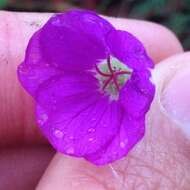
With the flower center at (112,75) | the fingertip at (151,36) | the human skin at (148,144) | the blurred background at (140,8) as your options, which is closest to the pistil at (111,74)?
the flower center at (112,75)

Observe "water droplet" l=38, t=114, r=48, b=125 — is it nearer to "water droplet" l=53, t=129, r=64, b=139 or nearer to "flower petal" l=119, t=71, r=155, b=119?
"water droplet" l=53, t=129, r=64, b=139

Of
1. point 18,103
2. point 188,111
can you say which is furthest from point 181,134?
point 18,103

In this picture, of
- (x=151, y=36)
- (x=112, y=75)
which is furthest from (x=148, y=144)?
(x=151, y=36)

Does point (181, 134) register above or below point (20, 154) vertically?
above

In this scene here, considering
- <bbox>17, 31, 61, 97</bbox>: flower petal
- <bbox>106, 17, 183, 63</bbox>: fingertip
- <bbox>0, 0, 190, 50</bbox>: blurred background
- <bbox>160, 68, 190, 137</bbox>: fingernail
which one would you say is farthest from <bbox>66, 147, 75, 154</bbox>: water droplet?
<bbox>0, 0, 190, 50</bbox>: blurred background

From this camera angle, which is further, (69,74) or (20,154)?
(20,154)

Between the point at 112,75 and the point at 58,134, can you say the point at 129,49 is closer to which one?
the point at 112,75

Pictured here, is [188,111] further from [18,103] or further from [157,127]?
[18,103]
